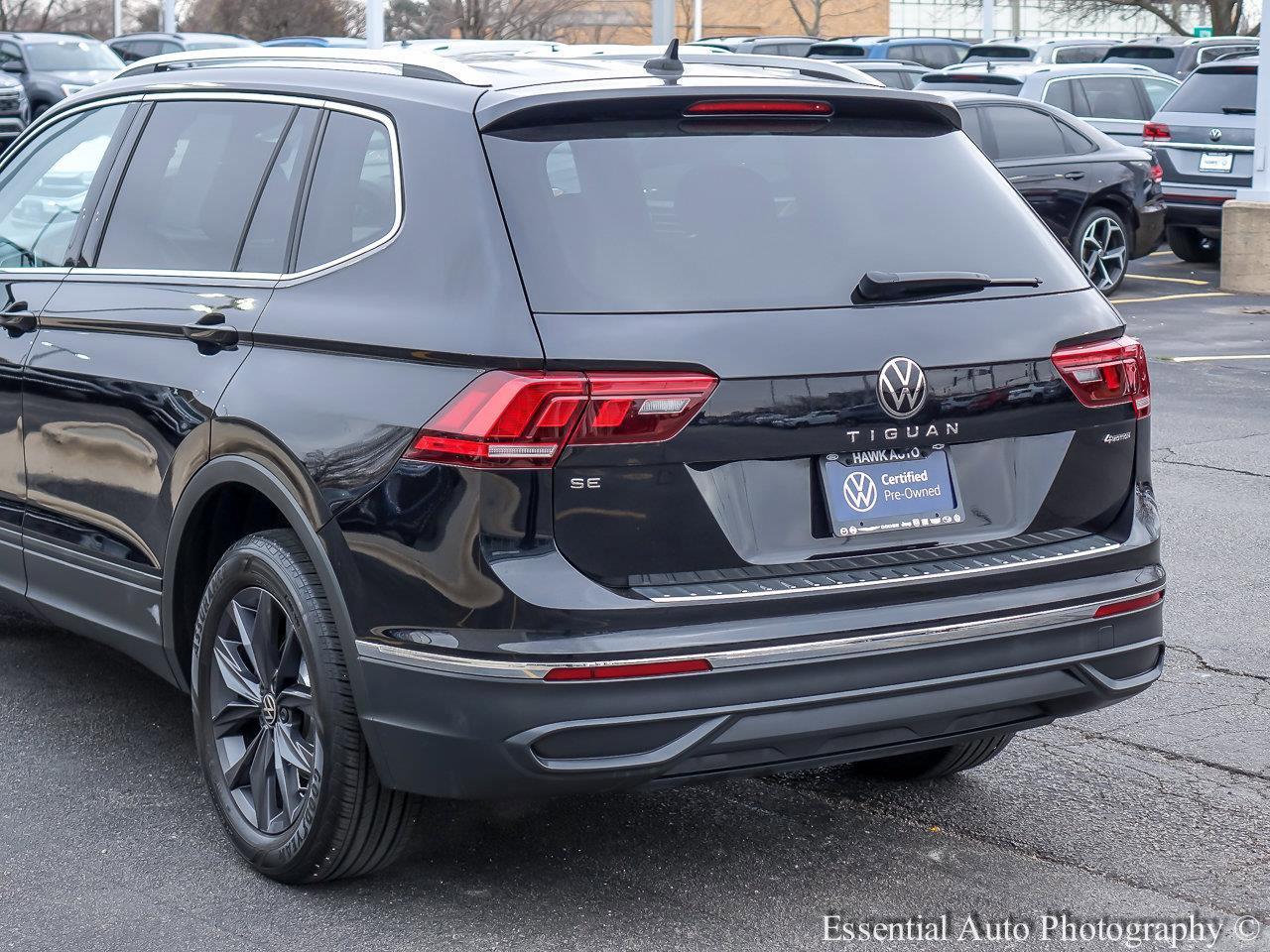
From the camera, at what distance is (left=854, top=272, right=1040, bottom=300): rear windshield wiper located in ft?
12.0

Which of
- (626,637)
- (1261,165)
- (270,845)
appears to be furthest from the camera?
(1261,165)

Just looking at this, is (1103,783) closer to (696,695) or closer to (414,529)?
(696,695)

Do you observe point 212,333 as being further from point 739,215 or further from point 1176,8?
point 1176,8

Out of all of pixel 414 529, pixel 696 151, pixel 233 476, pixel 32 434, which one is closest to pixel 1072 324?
pixel 696 151

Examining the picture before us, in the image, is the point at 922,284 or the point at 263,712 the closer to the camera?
the point at 922,284

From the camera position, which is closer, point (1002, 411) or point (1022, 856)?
point (1002, 411)

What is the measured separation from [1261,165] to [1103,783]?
13078 mm

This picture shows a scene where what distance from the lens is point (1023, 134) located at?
Answer: 15375 millimetres

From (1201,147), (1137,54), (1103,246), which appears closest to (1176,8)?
(1137,54)

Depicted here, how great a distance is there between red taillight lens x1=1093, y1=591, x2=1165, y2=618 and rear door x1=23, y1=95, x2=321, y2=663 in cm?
201

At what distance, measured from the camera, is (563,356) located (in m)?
3.37

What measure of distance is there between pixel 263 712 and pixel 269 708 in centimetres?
4
